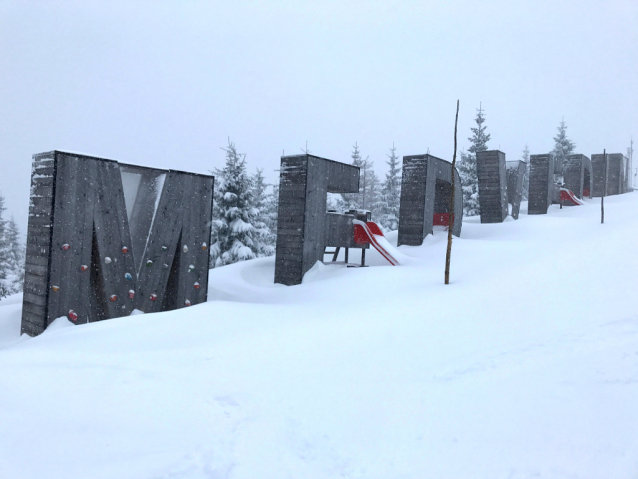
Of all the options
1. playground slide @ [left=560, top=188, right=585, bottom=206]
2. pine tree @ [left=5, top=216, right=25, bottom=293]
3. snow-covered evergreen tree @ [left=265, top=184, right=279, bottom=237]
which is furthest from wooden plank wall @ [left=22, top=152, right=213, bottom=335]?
pine tree @ [left=5, top=216, right=25, bottom=293]

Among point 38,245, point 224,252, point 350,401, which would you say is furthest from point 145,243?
point 224,252

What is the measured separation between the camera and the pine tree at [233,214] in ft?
73.9

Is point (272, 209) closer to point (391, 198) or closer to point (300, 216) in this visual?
point (391, 198)

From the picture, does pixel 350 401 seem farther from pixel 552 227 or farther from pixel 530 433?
pixel 552 227

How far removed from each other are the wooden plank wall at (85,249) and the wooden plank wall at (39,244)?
2 cm

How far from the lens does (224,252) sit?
22500 mm

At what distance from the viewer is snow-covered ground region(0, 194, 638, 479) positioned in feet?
12.7

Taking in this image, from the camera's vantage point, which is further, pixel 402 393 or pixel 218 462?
pixel 402 393

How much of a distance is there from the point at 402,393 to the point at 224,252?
18105 millimetres

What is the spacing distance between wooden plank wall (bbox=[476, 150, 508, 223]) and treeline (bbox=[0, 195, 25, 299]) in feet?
79.2

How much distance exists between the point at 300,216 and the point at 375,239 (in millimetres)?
2943

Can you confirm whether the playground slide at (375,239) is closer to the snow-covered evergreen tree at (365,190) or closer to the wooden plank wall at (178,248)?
the wooden plank wall at (178,248)

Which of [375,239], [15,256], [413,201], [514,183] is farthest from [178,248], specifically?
[15,256]

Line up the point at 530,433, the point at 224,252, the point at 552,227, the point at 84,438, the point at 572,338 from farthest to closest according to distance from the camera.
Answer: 1. the point at 224,252
2. the point at 552,227
3. the point at 572,338
4. the point at 530,433
5. the point at 84,438
